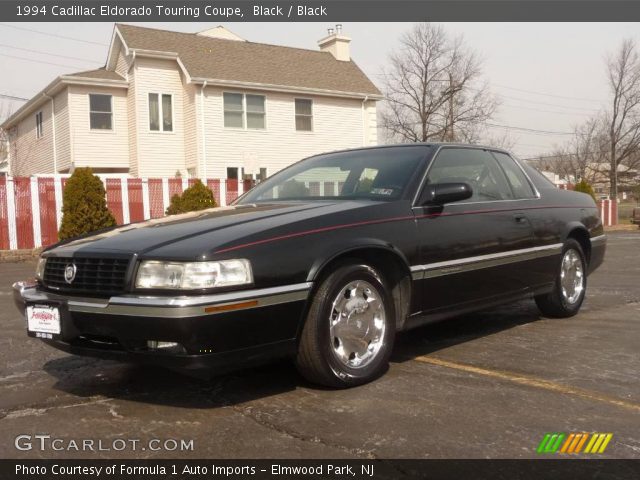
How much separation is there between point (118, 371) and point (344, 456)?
2.09 meters

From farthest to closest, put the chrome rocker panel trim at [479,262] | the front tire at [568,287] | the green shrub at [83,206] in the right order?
the green shrub at [83,206] < the front tire at [568,287] < the chrome rocker panel trim at [479,262]

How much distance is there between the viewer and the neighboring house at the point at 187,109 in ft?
70.2

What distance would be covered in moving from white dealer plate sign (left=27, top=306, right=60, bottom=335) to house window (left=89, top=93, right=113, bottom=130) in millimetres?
19333

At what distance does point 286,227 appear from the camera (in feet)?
11.8

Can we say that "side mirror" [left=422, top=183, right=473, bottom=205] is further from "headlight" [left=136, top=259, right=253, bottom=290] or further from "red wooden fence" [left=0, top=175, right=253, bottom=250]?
"red wooden fence" [left=0, top=175, right=253, bottom=250]

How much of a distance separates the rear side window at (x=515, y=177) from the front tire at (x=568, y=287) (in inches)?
26.5

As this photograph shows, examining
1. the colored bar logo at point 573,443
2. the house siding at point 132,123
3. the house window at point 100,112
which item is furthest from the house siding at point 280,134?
the colored bar logo at point 573,443

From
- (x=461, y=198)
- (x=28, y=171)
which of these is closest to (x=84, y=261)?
(x=461, y=198)

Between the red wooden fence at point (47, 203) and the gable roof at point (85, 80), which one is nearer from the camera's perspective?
the red wooden fence at point (47, 203)

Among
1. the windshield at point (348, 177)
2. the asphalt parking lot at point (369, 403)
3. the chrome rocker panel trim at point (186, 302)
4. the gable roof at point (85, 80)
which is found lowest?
the asphalt parking lot at point (369, 403)

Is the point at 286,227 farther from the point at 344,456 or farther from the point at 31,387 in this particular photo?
the point at 31,387

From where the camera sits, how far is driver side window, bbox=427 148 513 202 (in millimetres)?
4785

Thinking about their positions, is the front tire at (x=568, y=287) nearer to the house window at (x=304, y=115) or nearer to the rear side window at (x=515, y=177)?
the rear side window at (x=515, y=177)

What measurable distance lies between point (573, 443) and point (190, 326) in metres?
1.88
